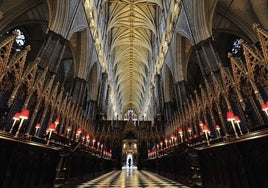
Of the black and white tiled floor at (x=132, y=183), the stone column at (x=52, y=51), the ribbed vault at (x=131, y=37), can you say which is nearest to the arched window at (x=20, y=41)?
the stone column at (x=52, y=51)

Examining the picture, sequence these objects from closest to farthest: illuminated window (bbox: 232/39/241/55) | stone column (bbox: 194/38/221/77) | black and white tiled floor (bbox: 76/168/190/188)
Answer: black and white tiled floor (bbox: 76/168/190/188)
stone column (bbox: 194/38/221/77)
illuminated window (bbox: 232/39/241/55)

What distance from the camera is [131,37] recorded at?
28.8 metres

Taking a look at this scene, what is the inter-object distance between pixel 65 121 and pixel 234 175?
9.60 meters

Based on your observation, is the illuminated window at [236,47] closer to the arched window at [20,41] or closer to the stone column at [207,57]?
the stone column at [207,57]

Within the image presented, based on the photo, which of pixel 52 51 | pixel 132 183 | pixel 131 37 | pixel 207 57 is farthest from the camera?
pixel 131 37

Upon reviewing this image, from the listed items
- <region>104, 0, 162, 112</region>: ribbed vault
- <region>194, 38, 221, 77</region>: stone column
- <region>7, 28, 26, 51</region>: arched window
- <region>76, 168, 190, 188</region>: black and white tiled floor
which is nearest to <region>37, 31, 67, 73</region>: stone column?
<region>76, 168, 190, 188</region>: black and white tiled floor

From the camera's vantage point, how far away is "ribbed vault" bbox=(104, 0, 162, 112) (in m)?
23.6

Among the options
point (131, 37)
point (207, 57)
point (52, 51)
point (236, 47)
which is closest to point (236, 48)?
point (236, 47)

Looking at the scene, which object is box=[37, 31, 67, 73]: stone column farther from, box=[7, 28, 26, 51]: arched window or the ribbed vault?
Result: the ribbed vault

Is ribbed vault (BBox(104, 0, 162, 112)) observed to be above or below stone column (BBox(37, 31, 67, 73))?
above

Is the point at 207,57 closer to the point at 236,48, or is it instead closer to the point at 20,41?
the point at 236,48

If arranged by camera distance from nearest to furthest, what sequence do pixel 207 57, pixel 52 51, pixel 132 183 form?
pixel 132 183 < pixel 52 51 < pixel 207 57

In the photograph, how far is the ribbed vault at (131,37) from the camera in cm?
2359

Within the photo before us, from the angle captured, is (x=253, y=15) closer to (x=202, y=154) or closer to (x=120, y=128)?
(x=202, y=154)
